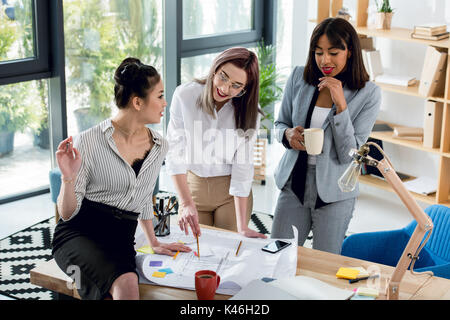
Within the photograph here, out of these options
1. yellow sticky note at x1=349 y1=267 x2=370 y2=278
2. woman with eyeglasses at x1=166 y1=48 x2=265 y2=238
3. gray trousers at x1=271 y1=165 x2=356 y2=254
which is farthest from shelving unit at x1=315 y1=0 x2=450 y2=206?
yellow sticky note at x1=349 y1=267 x2=370 y2=278

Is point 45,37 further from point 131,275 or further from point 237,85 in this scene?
point 131,275

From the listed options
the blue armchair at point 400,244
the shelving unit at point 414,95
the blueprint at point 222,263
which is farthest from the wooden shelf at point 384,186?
the blueprint at point 222,263

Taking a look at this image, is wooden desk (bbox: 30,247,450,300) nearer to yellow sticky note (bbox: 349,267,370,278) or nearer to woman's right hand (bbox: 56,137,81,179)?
yellow sticky note (bbox: 349,267,370,278)

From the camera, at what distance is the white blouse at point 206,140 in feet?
9.13

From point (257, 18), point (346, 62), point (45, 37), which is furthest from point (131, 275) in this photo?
point (257, 18)

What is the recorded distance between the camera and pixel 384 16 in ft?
15.3

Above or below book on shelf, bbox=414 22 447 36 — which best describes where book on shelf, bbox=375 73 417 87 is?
below

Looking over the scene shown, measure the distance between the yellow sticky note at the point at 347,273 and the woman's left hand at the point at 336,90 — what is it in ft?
2.48

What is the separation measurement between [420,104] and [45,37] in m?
2.84

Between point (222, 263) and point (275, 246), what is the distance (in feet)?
0.79

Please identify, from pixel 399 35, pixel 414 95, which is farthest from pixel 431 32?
pixel 414 95

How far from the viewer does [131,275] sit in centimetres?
218

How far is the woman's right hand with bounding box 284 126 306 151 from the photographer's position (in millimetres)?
2821

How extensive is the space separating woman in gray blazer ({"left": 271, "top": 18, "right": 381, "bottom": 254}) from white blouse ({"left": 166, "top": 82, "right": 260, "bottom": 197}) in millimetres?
220
